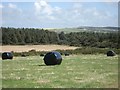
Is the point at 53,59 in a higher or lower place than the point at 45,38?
higher

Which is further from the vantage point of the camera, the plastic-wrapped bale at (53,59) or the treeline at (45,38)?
the treeline at (45,38)

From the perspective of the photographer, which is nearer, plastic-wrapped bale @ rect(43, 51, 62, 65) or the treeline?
plastic-wrapped bale @ rect(43, 51, 62, 65)

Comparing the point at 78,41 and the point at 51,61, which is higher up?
the point at 51,61

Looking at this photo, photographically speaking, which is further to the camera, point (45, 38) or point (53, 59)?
point (45, 38)

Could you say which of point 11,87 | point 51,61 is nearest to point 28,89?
point 11,87

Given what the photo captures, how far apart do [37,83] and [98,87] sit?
135 inches

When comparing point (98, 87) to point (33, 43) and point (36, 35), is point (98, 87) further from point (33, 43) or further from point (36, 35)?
point (36, 35)

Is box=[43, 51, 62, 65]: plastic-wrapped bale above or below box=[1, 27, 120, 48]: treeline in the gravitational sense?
above

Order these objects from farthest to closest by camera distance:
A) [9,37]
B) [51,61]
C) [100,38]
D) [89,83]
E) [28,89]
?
[100,38]
[9,37]
[51,61]
[89,83]
[28,89]

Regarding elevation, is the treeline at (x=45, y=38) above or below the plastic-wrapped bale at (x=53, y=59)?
below

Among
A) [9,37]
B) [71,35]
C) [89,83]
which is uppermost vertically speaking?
[89,83]

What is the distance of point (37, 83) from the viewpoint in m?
17.9

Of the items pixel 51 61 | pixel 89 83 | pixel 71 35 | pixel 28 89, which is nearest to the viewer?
pixel 28 89

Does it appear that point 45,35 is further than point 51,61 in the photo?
Yes
